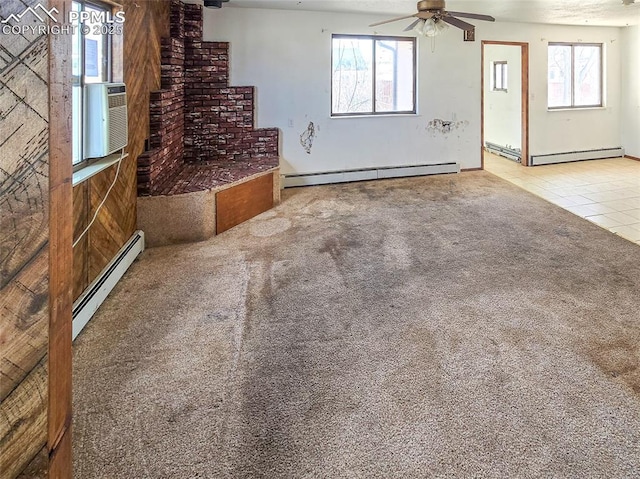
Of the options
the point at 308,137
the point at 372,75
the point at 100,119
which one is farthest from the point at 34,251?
the point at 372,75

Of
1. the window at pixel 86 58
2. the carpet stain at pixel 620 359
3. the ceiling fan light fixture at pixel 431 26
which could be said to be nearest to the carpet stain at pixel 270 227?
the window at pixel 86 58

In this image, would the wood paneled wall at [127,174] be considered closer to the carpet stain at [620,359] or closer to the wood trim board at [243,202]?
the wood trim board at [243,202]

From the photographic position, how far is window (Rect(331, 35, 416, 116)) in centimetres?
671

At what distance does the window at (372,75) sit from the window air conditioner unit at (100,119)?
422 centimetres

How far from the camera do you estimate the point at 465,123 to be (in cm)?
739

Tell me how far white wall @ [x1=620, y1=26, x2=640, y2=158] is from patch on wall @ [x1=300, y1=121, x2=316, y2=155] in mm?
6078

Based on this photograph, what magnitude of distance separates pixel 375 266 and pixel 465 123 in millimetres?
4722

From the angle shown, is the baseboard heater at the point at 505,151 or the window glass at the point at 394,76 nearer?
the window glass at the point at 394,76

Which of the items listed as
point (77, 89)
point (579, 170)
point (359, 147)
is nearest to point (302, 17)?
point (359, 147)

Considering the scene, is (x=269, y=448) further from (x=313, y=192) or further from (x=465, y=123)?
(x=465, y=123)

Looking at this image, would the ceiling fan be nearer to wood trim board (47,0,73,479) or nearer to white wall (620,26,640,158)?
wood trim board (47,0,73,479)

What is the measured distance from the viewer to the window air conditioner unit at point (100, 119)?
111 inches

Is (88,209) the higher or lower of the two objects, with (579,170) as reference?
lower

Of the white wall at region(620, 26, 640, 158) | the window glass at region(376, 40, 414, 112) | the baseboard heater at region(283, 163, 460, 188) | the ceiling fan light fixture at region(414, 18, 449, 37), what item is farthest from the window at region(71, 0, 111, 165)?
the white wall at region(620, 26, 640, 158)
